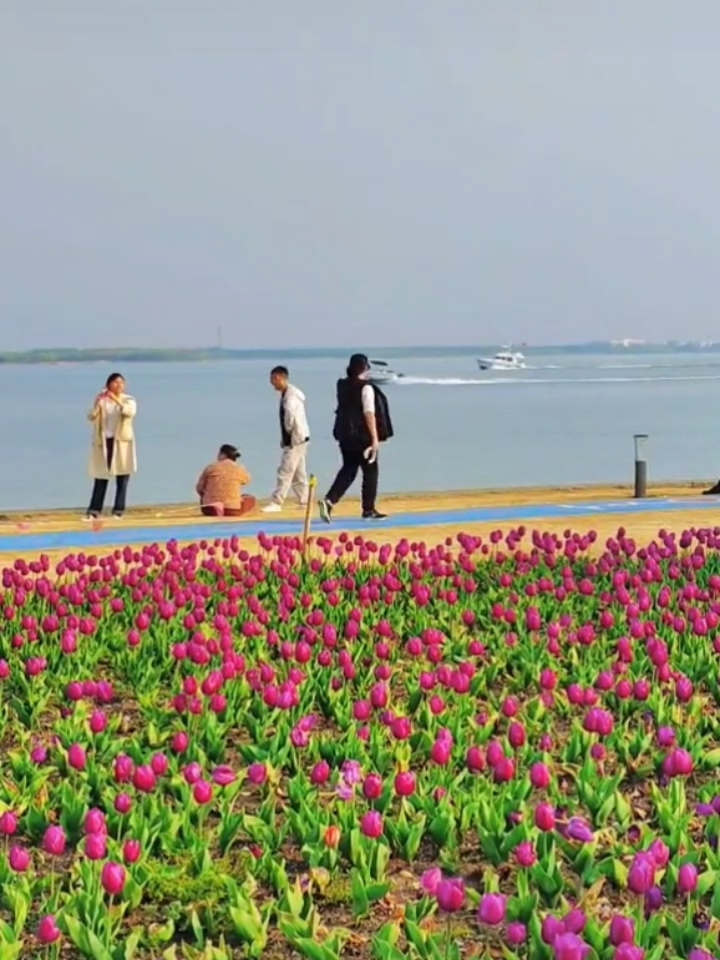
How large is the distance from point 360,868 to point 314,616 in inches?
137

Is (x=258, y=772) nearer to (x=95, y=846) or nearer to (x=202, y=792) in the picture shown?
(x=202, y=792)

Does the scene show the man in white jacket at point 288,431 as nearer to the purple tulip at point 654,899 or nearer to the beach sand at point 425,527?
the beach sand at point 425,527

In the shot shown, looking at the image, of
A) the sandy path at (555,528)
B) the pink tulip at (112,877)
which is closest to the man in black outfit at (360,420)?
the sandy path at (555,528)

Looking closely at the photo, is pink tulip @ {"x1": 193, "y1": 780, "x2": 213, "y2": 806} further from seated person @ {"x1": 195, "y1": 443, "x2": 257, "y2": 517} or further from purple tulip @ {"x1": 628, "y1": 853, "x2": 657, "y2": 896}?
seated person @ {"x1": 195, "y1": 443, "x2": 257, "y2": 517}

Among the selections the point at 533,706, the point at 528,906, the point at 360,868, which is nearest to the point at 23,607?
the point at 533,706

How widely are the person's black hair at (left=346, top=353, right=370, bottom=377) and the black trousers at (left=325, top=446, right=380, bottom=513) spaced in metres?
0.78

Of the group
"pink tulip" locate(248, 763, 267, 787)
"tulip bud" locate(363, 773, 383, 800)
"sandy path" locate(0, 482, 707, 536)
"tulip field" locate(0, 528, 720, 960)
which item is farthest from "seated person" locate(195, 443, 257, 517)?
"tulip bud" locate(363, 773, 383, 800)

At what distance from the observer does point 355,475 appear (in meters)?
17.2

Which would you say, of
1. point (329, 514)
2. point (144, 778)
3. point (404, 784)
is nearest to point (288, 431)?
point (329, 514)

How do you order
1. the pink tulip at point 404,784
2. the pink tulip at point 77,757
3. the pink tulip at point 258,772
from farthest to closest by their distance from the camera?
the pink tulip at point 77,757 < the pink tulip at point 258,772 < the pink tulip at point 404,784

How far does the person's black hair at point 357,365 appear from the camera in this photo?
53.9ft

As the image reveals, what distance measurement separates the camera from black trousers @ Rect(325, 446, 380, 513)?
55.5ft

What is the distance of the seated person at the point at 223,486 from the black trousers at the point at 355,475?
990mm

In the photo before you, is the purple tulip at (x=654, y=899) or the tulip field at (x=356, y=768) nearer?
the purple tulip at (x=654, y=899)
